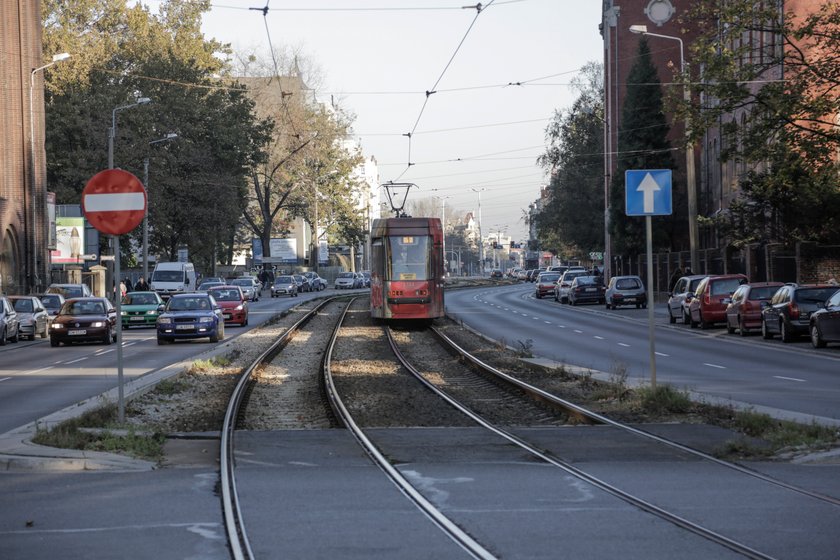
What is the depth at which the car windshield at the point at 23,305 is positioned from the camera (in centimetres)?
4103

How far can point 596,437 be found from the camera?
12883 mm

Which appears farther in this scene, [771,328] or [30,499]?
[771,328]

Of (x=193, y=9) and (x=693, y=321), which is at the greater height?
(x=193, y=9)

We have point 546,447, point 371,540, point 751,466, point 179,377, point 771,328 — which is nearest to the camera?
point 371,540

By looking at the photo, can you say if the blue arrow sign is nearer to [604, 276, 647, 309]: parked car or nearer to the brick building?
[604, 276, 647, 309]: parked car

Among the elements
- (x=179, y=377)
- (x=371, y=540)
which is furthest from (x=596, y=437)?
(x=179, y=377)

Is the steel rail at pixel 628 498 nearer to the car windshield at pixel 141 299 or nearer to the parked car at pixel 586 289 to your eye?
the car windshield at pixel 141 299

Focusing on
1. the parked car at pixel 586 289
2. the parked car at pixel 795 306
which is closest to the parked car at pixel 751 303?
the parked car at pixel 795 306

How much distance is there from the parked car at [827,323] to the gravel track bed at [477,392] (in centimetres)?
849

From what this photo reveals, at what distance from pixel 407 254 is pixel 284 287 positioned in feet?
170

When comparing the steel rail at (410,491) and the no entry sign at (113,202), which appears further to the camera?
the no entry sign at (113,202)

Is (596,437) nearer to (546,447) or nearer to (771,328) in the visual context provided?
(546,447)

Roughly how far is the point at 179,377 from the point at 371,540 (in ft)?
46.4

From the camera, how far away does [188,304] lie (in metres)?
36.2
